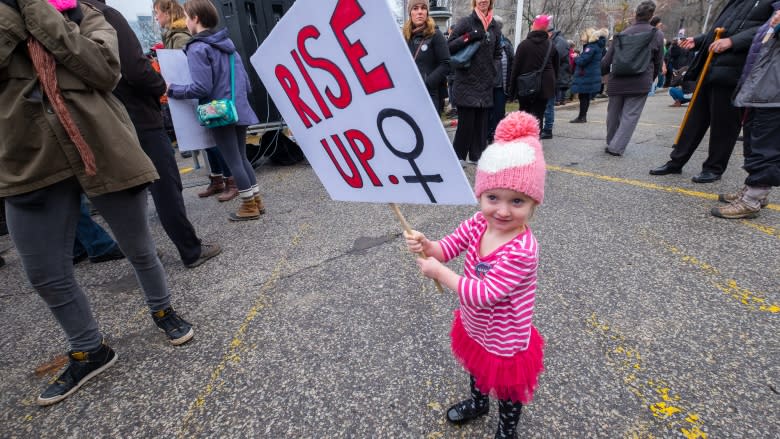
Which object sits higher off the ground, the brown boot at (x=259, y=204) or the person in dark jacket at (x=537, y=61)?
the person in dark jacket at (x=537, y=61)

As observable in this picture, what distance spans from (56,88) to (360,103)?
130 centimetres

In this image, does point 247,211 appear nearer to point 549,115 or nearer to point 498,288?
point 498,288

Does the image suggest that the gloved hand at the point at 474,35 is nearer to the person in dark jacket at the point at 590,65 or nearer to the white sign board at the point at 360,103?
the white sign board at the point at 360,103

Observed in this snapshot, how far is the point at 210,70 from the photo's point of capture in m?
3.17

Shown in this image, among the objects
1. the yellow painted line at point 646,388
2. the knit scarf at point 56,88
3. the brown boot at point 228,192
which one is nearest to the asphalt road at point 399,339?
the yellow painted line at point 646,388

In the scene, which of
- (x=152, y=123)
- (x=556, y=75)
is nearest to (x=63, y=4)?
(x=152, y=123)

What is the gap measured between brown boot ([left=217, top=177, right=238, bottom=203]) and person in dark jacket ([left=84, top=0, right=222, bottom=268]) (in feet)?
5.46

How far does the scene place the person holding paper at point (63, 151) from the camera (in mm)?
1401

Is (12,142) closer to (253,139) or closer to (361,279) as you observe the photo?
(361,279)

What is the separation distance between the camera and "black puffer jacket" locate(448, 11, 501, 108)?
172 inches

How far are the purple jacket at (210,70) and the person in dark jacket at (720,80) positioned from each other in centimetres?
430

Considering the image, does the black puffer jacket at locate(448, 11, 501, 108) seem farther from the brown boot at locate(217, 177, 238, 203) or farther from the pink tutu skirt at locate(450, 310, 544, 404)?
the pink tutu skirt at locate(450, 310, 544, 404)

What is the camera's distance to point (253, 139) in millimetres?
5438

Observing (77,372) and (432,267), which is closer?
(432,267)
